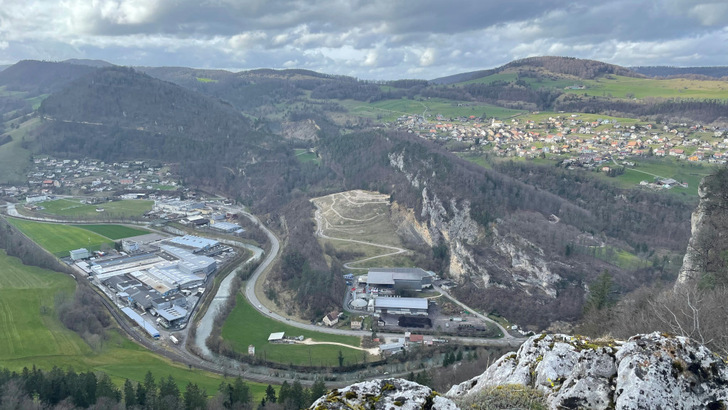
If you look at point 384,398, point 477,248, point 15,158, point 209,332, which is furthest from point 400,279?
point 15,158

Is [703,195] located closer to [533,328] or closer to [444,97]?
[533,328]

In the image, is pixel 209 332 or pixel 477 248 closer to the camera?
pixel 209 332

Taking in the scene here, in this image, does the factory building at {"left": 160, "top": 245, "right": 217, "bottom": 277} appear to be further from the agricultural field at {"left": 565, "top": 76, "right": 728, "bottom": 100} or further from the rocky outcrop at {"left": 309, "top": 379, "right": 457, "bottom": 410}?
the agricultural field at {"left": 565, "top": 76, "right": 728, "bottom": 100}

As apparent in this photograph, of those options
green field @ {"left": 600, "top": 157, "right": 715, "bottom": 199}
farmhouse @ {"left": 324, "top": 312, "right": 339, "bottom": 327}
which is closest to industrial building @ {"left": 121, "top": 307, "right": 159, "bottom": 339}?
farmhouse @ {"left": 324, "top": 312, "right": 339, "bottom": 327}

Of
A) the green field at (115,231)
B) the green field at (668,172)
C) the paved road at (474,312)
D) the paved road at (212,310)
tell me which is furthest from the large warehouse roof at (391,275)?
the green field at (115,231)

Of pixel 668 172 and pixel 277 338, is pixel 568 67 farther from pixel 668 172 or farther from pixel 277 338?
pixel 277 338

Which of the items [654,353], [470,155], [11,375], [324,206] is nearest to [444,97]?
[470,155]

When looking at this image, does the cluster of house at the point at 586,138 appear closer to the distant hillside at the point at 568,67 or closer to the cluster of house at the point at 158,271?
the cluster of house at the point at 158,271
